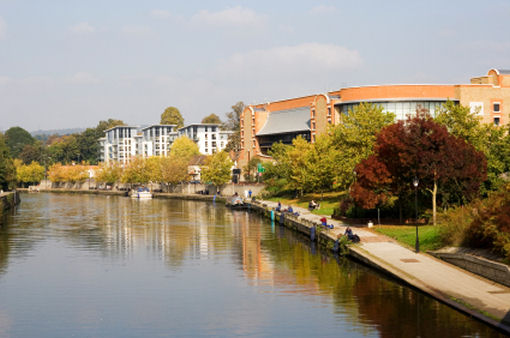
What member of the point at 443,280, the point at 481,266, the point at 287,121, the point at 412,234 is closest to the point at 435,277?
the point at 443,280

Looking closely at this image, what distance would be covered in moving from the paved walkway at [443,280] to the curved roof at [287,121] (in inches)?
3313

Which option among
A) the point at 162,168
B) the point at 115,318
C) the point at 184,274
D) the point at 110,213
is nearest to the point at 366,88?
the point at 110,213

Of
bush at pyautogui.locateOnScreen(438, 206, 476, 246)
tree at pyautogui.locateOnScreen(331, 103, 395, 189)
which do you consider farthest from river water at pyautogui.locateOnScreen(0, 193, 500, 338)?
tree at pyautogui.locateOnScreen(331, 103, 395, 189)

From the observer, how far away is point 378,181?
166ft

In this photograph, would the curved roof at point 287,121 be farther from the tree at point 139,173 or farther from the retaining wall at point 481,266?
the retaining wall at point 481,266

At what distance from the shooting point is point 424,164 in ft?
157

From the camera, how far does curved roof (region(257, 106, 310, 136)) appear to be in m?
128

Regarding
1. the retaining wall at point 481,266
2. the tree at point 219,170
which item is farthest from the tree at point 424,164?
the tree at point 219,170

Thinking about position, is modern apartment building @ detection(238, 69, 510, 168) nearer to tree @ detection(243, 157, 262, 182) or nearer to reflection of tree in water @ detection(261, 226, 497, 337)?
tree @ detection(243, 157, 262, 182)

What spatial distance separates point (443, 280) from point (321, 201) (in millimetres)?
51144

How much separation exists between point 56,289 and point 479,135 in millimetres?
40436

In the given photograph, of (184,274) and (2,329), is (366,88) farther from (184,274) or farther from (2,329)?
(2,329)

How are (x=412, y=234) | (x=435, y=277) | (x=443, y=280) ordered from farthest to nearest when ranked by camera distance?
(x=412, y=234)
(x=435, y=277)
(x=443, y=280)

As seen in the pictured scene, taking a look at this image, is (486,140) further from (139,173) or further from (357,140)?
(139,173)
